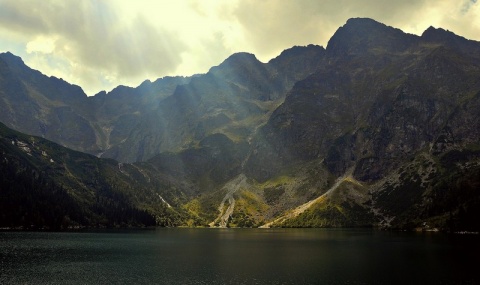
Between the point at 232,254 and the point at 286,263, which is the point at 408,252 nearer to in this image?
the point at 286,263

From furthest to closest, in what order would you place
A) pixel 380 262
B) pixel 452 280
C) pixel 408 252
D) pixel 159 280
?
pixel 408 252 < pixel 380 262 < pixel 159 280 < pixel 452 280

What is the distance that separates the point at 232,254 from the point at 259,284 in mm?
57320

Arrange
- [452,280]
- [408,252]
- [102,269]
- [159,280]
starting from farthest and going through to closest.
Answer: [408,252], [102,269], [159,280], [452,280]

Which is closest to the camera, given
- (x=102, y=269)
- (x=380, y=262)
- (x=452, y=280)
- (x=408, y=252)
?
(x=452, y=280)

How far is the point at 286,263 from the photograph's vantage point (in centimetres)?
12031

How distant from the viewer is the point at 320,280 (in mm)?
92500

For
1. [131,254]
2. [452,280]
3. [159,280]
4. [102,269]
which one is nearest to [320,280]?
[452,280]

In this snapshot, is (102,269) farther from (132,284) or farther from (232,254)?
(232,254)

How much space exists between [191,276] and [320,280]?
31.3m

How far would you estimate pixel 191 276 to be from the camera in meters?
100

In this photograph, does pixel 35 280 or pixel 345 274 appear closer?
pixel 35 280

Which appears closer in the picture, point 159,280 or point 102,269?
point 159,280

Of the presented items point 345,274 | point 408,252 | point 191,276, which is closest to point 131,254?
point 191,276

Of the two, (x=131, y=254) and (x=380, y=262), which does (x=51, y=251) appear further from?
(x=380, y=262)
